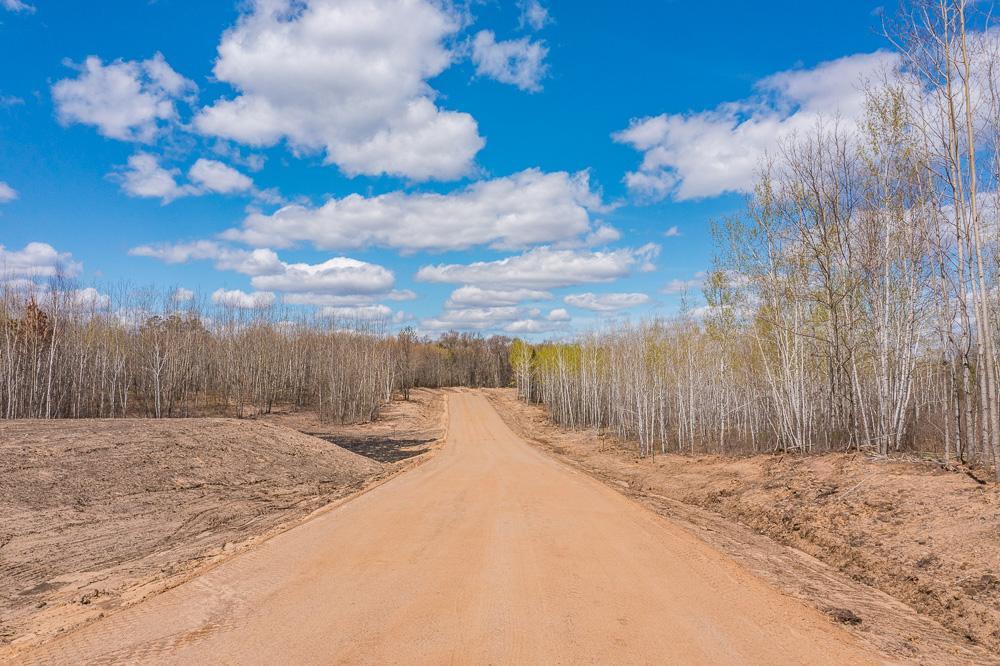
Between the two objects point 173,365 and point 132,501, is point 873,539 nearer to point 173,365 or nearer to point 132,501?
point 132,501

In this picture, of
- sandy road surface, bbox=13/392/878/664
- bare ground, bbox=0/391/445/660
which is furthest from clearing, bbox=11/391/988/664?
bare ground, bbox=0/391/445/660

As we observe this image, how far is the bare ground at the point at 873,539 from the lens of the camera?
5668 millimetres

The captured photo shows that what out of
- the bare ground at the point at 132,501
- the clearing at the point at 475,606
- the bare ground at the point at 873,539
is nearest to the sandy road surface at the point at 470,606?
the clearing at the point at 475,606

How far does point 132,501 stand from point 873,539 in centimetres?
1646

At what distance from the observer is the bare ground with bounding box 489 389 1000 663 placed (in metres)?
5.67

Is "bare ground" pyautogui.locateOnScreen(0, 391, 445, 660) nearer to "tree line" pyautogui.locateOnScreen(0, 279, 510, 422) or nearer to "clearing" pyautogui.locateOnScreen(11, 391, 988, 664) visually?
"clearing" pyautogui.locateOnScreen(11, 391, 988, 664)

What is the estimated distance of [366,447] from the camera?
101 ft

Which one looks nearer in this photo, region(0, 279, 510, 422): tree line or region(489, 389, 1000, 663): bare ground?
region(489, 389, 1000, 663): bare ground

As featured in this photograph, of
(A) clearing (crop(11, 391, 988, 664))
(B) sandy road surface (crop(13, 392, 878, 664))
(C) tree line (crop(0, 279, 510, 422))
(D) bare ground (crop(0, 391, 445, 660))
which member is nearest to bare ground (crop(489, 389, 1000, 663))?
(A) clearing (crop(11, 391, 988, 664))

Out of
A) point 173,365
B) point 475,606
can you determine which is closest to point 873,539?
point 475,606

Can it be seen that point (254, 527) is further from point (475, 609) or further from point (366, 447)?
point (366, 447)

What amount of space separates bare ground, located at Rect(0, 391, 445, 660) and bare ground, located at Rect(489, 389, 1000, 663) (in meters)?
8.55

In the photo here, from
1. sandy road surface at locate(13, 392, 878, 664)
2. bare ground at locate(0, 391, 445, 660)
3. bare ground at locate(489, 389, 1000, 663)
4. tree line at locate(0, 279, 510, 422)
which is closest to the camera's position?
sandy road surface at locate(13, 392, 878, 664)

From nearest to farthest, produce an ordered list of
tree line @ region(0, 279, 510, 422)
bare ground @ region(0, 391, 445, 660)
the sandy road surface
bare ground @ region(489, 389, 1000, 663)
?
the sandy road surface < bare ground @ region(489, 389, 1000, 663) < bare ground @ region(0, 391, 445, 660) < tree line @ region(0, 279, 510, 422)
